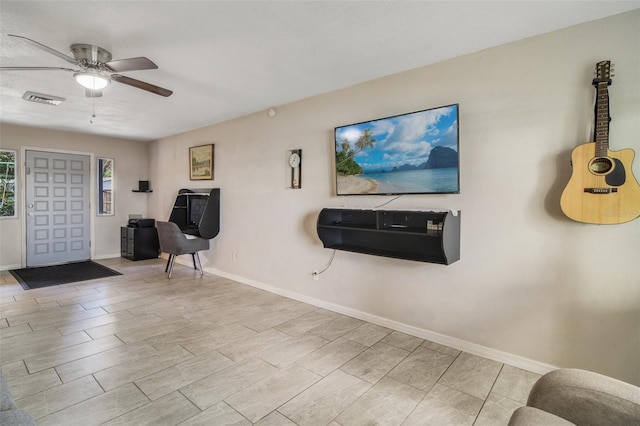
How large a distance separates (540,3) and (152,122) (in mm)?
5018

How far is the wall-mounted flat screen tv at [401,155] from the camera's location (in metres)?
2.61

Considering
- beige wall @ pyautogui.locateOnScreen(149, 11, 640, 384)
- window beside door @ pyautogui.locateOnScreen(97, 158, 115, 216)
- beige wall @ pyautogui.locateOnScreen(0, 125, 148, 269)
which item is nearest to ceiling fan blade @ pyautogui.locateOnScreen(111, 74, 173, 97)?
beige wall @ pyautogui.locateOnScreen(149, 11, 640, 384)

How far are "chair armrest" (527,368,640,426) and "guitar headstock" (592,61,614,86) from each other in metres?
1.83

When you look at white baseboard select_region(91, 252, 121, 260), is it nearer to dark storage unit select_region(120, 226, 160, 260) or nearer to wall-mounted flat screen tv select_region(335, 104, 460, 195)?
dark storage unit select_region(120, 226, 160, 260)

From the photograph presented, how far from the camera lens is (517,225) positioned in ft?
7.79

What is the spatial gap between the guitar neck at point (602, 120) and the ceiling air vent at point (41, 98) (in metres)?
5.25

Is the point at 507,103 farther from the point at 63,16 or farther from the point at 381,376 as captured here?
the point at 63,16

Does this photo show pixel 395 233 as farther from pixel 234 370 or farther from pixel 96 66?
pixel 96 66

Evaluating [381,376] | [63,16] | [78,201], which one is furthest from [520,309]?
[78,201]

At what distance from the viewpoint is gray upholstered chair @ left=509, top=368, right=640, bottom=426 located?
1084 mm

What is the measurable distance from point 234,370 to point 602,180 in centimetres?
279

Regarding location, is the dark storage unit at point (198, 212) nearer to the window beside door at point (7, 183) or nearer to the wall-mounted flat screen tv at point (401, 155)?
→ the wall-mounted flat screen tv at point (401, 155)

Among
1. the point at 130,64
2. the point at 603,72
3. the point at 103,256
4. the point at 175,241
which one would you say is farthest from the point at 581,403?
the point at 103,256

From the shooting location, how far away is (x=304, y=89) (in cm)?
341
